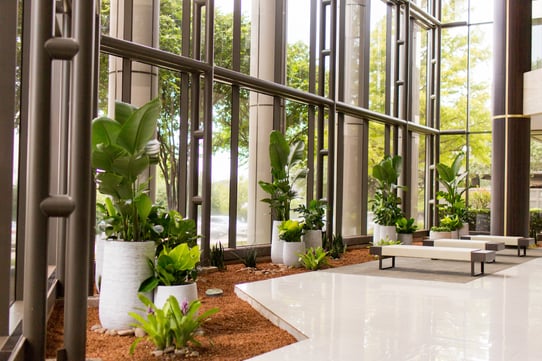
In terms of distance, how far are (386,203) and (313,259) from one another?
157 inches

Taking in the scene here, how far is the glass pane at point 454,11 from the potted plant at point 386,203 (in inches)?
279

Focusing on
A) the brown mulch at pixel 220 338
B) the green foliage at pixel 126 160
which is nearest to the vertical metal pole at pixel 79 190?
the brown mulch at pixel 220 338

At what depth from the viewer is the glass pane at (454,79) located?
17719mm

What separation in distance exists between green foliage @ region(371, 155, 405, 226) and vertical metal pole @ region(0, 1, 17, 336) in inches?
382

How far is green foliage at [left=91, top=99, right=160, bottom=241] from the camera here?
4.74 meters

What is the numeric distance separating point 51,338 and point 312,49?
27.3 feet

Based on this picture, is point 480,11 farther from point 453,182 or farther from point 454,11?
point 453,182

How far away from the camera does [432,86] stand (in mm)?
17672

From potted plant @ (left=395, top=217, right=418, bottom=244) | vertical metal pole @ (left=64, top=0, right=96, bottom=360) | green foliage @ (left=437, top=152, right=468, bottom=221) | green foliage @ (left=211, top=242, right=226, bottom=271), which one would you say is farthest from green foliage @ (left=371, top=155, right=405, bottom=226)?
vertical metal pole @ (left=64, top=0, right=96, bottom=360)

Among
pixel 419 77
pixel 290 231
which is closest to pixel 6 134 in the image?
pixel 290 231

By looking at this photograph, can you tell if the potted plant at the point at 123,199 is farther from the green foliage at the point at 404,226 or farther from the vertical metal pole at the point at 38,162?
the green foliage at the point at 404,226

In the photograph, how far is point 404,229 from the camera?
42.1 feet

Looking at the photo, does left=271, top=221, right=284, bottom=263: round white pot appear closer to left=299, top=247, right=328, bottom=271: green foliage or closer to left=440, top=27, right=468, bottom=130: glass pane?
left=299, top=247, right=328, bottom=271: green foliage

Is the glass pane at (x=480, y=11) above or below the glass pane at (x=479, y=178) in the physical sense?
above
